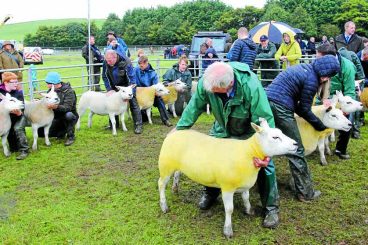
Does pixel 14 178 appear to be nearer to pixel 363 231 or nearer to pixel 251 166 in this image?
pixel 251 166

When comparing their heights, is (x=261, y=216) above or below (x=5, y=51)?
below

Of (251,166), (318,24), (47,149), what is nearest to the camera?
A: (251,166)

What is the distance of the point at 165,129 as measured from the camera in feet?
30.3

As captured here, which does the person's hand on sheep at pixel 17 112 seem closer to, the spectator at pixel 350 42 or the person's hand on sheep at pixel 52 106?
the person's hand on sheep at pixel 52 106

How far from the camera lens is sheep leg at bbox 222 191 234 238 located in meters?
4.11

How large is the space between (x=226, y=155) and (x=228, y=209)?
0.55 m

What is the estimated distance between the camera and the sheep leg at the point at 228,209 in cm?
411

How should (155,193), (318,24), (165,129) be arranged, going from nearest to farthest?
(155,193)
(165,129)
(318,24)

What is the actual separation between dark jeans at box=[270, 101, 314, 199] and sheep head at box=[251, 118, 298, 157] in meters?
0.77

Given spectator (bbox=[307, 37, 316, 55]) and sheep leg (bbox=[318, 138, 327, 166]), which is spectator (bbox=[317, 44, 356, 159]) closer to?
sheep leg (bbox=[318, 138, 327, 166])

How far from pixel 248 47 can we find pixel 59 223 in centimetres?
542

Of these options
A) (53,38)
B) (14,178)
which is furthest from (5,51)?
(53,38)

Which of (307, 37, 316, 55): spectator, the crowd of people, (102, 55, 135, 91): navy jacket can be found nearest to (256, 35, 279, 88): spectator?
the crowd of people

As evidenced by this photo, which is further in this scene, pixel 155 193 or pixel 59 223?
pixel 155 193
